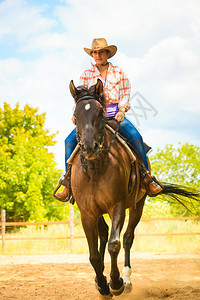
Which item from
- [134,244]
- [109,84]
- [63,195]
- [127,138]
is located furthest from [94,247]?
[134,244]

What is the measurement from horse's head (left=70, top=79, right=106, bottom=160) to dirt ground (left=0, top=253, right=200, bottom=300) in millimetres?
2997

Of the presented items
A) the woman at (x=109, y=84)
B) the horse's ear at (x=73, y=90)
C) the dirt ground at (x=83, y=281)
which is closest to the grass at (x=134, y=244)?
the dirt ground at (x=83, y=281)

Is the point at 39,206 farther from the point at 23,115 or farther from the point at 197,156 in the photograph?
the point at 197,156

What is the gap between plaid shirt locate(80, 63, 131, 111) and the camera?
5.25 meters

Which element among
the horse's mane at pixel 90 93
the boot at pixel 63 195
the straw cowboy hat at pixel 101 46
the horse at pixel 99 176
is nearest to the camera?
the horse at pixel 99 176

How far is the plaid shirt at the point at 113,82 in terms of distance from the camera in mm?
5254

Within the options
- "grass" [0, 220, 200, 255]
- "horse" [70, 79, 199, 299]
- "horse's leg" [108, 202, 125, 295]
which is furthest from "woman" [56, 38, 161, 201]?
"grass" [0, 220, 200, 255]

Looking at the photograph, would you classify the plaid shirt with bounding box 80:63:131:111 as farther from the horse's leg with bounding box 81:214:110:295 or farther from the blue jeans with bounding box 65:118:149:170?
the horse's leg with bounding box 81:214:110:295

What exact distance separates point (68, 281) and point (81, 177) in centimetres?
425

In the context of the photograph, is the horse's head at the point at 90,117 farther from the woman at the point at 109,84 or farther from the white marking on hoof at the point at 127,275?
the white marking on hoof at the point at 127,275

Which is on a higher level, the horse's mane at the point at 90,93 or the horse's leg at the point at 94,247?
the horse's mane at the point at 90,93

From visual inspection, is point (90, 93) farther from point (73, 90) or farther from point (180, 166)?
point (180, 166)

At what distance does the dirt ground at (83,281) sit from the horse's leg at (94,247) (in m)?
1.00

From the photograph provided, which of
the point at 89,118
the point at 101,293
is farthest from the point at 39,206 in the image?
the point at 89,118
